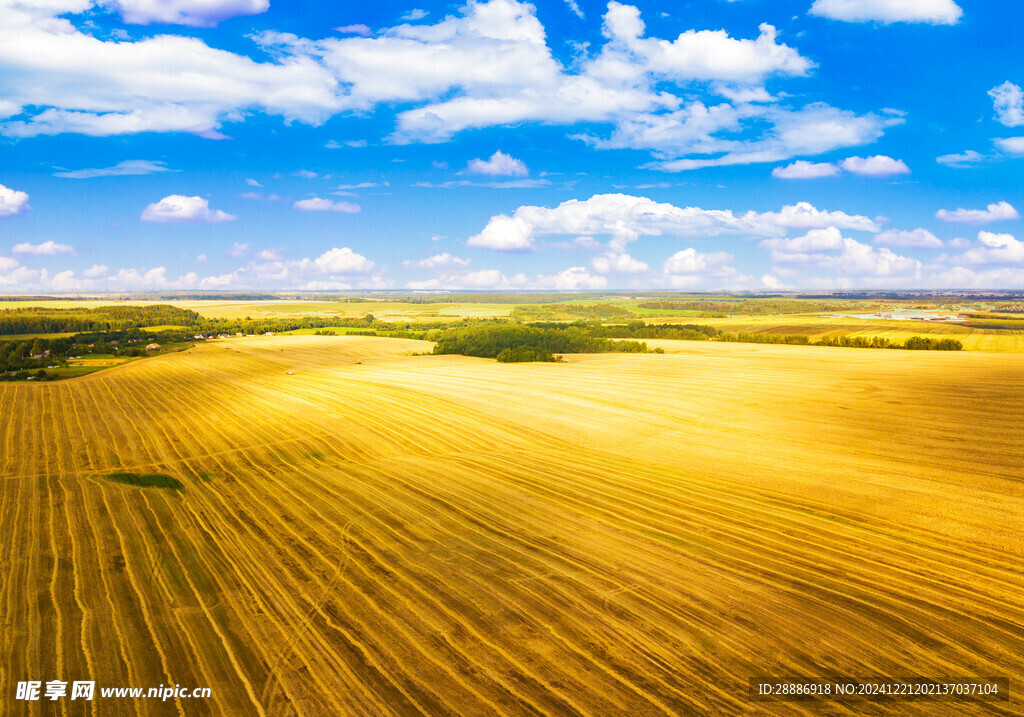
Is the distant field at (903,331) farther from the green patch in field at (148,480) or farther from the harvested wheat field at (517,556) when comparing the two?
the green patch in field at (148,480)

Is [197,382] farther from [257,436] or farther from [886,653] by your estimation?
[886,653]

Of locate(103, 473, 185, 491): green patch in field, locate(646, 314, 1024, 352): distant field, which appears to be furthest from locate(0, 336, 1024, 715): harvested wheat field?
locate(646, 314, 1024, 352): distant field

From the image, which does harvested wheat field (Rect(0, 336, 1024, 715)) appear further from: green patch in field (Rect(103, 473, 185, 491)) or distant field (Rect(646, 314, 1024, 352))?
distant field (Rect(646, 314, 1024, 352))

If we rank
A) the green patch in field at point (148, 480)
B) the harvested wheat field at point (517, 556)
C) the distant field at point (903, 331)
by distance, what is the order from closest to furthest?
the harvested wheat field at point (517, 556) → the green patch in field at point (148, 480) → the distant field at point (903, 331)

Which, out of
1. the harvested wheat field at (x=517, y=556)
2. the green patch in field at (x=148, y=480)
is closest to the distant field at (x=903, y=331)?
the harvested wheat field at (x=517, y=556)

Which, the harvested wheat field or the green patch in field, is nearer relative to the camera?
the harvested wheat field

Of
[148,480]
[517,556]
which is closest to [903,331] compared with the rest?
[517,556]

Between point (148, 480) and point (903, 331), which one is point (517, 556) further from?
point (903, 331)
